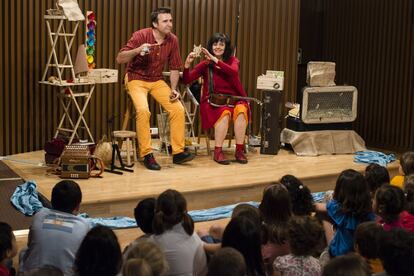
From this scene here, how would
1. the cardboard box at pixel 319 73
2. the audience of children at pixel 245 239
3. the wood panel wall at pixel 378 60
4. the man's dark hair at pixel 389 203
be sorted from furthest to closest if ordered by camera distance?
1. the wood panel wall at pixel 378 60
2. the cardboard box at pixel 319 73
3. the man's dark hair at pixel 389 203
4. the audience of children at pixel 245 239

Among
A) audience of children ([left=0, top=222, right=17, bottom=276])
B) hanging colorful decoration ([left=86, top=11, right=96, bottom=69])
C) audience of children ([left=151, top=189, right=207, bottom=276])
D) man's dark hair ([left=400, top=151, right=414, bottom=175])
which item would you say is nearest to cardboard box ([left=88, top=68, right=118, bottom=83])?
hanging colorful decoration ([left=86, top=11, right=96, bottom=69])

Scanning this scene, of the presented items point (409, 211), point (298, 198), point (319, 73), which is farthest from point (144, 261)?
point (319, 73)

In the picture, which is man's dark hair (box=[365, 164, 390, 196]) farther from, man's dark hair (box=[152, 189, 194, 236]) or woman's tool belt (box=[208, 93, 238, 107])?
woman's tool belt (box=[208, 93, 238, 107])

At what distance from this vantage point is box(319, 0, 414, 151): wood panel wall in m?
9.34

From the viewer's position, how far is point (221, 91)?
731cm

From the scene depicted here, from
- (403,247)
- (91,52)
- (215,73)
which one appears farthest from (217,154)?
(403,247)

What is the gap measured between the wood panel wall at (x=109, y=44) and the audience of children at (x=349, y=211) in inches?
169

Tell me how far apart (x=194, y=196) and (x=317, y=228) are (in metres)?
2.80

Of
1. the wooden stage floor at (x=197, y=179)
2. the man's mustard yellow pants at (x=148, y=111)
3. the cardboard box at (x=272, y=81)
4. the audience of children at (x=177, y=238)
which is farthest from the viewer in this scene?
the cardboard box at (x=272, y=81)

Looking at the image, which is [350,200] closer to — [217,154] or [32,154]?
[217,154]

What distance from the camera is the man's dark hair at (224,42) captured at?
717 centimetres

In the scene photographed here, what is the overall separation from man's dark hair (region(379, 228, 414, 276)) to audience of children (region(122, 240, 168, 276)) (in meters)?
0.91

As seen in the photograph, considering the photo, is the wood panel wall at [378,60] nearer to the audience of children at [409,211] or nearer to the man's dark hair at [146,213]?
the audience of children at [409,211]

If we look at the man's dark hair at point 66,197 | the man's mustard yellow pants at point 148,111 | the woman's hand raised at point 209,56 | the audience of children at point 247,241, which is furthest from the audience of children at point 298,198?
the woman's hand raised at point 209,56
